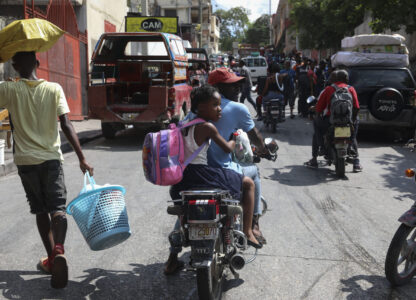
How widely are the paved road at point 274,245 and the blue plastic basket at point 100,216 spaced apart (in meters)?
0.47

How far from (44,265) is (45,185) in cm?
73

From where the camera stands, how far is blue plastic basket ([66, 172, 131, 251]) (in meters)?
3.69

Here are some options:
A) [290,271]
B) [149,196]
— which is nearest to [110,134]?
[149,196]

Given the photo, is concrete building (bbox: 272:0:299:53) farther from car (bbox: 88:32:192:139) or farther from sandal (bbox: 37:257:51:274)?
sandal (bbox: 37:257:51:274)

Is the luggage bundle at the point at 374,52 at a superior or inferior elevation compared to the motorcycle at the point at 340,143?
superior

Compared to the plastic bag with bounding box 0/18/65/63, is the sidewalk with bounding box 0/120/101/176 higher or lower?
lower

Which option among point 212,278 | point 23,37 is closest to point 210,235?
point 212,278

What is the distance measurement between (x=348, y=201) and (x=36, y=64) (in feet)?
14.4

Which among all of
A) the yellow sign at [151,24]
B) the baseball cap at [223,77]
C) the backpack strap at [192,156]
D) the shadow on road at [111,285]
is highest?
the yellow sign at [151,24]

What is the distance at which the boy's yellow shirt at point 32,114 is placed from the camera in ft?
A: 12.8

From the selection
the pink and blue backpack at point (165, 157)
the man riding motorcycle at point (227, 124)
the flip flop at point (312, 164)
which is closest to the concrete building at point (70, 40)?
the flip flop at point (312, 164)

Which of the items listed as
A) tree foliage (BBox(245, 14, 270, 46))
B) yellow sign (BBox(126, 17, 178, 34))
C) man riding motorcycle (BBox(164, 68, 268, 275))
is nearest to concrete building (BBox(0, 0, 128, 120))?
yellow sign (BBox(126, 17, 178, 34))

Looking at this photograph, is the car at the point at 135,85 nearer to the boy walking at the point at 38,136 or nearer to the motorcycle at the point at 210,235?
the boy walking at the point at 38,136

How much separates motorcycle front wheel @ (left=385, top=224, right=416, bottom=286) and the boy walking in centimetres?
243
